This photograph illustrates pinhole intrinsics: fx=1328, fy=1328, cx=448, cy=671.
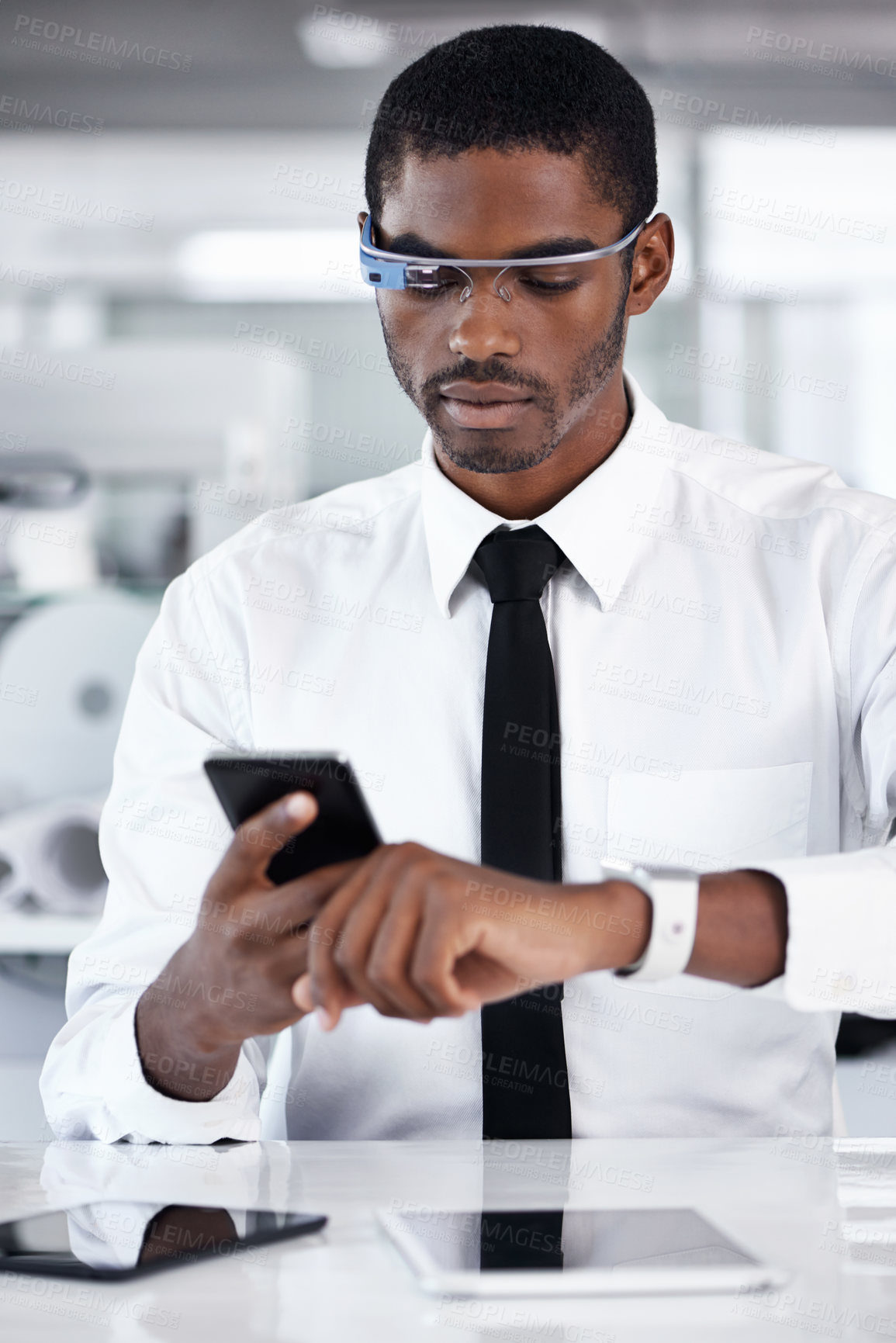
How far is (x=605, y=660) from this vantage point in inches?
50.8

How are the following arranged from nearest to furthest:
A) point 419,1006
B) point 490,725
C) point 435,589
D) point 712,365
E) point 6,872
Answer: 1. point 419,1006
2. point 490,725
3. point 435,589
4. point 6,872
5. point 712,365

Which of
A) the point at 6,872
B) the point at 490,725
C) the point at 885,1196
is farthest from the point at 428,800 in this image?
the point at 6,872

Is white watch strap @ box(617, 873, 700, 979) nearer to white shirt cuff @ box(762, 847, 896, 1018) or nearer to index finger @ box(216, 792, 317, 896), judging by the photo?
white shirt cuff @ box(762, 847, 896, 1018)

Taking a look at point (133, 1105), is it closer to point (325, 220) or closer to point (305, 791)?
point (305, 791)

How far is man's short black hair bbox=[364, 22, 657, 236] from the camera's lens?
118 centimetres

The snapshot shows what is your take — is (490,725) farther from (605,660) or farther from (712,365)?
(712,365)

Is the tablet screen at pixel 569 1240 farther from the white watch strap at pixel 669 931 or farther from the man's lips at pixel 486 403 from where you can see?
the man's lips at pixel 486 403

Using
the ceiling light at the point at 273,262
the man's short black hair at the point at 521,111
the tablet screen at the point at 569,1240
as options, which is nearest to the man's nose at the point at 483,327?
Result: the man's short black hair at the point at 521,111

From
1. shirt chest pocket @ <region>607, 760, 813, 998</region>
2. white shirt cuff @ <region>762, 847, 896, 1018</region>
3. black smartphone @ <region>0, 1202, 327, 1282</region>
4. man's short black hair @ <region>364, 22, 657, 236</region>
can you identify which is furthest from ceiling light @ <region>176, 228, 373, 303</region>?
black smartphone @ <region>0, 1202, 327, 1282</region>

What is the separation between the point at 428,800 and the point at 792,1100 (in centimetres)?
43

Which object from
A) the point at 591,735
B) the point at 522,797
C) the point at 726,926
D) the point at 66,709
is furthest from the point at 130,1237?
the point at 66,709

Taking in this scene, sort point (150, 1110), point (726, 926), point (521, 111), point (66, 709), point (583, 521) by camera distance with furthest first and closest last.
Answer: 1. point (66, 709)
2. point (583, 521)
3. point (521, 111)
4. point (150, 1110)
5. point (726, 926)

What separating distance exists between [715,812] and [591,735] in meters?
0.14

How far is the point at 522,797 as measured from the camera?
1178mm
